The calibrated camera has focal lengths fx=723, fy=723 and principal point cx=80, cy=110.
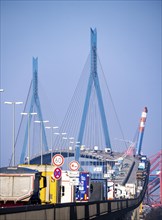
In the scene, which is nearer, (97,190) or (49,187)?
(49,187)

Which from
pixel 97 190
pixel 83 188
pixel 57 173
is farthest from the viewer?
pixel 97 190

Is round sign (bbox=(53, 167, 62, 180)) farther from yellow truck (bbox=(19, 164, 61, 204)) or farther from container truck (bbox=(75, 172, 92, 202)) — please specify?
container truck (bbox=(75, 172, 92, 202))

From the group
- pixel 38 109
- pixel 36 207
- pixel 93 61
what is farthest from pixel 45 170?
pixel 38 109

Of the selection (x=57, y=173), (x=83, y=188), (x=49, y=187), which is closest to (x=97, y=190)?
(x=83, y=188)

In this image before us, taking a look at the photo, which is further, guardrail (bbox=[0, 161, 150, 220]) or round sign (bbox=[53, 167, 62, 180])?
round sign (bbox=[53, 167, 62, 180])

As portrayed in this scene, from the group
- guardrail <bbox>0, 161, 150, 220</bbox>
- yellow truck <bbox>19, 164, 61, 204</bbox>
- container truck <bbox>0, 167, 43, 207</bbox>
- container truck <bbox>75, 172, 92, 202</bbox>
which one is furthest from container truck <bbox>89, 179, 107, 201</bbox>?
container truck <bbox>0, 167, 43, 207</bbox>

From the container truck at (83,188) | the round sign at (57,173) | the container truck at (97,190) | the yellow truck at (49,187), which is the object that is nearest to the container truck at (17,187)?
the yellow truck at (49,187)

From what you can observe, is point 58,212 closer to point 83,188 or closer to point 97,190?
point 83,188

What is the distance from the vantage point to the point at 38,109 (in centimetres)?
14738

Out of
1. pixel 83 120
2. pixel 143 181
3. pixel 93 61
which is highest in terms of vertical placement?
pixel 93 61

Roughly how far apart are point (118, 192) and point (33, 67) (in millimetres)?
85085

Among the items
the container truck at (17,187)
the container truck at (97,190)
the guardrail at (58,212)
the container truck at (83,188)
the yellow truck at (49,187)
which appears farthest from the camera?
the container truck at (97,190)

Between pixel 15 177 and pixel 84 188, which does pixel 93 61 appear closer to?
pixel 84 188

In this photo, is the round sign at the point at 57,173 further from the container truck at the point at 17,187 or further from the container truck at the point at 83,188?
the container truck at the point at 83,188
